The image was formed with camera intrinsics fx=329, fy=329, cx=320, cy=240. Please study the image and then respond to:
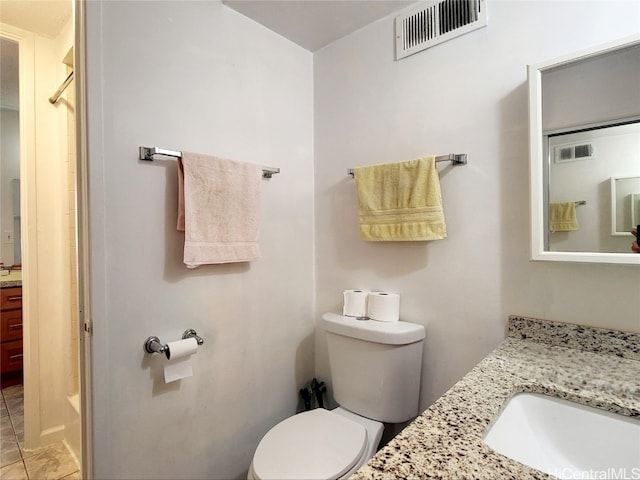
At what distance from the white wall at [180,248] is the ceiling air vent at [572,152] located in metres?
1.08

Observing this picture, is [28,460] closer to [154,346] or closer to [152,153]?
[154,346]

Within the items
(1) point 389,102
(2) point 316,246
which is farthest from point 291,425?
(1) point 389,102

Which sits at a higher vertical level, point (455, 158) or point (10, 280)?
point (455, 158)

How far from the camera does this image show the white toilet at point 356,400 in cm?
110

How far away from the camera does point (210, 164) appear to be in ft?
4.09

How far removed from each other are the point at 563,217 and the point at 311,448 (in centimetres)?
111

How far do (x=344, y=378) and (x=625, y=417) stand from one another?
36.6 inches

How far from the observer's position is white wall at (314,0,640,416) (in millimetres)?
1059

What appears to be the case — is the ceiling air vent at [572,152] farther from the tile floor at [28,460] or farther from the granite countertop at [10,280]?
the granite countertop at [10,280]

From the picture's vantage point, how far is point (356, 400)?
1.37m

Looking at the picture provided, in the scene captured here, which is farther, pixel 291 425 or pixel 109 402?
pixel 291 425

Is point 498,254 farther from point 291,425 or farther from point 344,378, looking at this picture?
point 291,425

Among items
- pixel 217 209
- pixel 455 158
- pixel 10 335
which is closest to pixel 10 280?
pixel 10 335

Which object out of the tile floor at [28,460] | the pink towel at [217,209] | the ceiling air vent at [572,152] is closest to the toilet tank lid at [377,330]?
the pink towel at [217,209]
